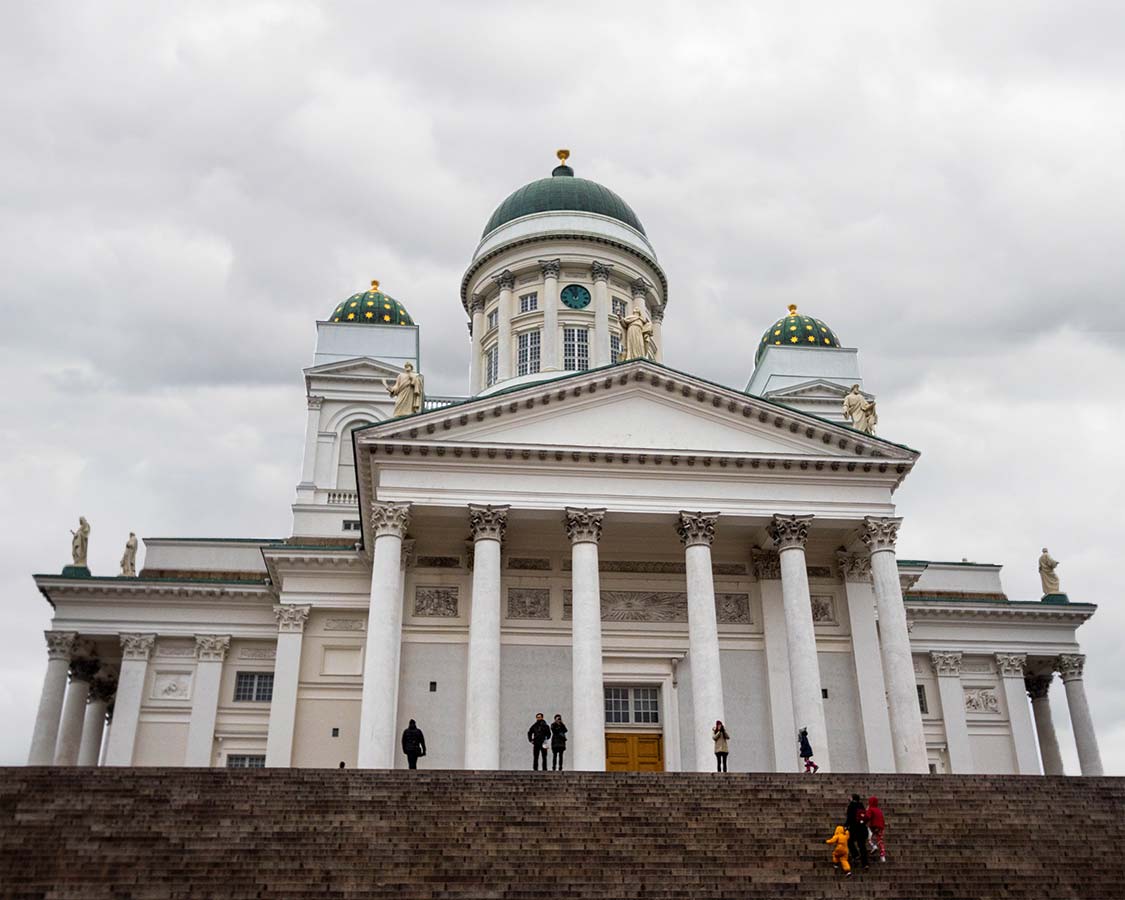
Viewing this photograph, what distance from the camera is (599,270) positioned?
43094 mm

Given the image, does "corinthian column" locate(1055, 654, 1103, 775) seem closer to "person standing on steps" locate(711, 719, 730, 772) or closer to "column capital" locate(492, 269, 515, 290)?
"person standing on steps" locate(711, 719, 730, 772)

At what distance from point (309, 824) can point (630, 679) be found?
45.2ft

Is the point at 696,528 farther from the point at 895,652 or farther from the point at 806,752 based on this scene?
the point at 806,752

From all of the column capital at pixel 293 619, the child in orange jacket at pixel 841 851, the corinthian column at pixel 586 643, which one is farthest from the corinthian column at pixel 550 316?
the child in orange jacket at pixel 841 851

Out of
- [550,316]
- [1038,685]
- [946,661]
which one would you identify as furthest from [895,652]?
[550,316]

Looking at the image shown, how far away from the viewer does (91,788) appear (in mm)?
17625

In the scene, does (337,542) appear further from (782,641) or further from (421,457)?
(782,641)

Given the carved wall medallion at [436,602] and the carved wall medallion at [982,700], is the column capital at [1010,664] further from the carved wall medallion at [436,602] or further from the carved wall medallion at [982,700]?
the carved wall medallion at [436,602]

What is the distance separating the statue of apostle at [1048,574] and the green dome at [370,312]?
26860 mm

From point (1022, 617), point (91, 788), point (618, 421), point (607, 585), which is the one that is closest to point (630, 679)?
point (607, 585)

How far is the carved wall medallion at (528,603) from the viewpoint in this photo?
2950 centimetres

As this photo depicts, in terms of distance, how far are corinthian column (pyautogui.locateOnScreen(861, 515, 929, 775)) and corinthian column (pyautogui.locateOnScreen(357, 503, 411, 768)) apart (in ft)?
38.7

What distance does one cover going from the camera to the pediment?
92.1 ft

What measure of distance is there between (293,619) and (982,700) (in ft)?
80.7
